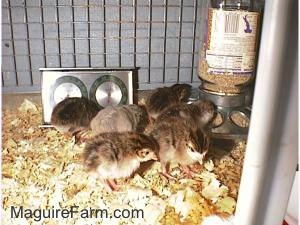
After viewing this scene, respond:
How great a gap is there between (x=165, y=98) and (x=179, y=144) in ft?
1.09

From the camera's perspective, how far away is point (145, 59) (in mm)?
1505

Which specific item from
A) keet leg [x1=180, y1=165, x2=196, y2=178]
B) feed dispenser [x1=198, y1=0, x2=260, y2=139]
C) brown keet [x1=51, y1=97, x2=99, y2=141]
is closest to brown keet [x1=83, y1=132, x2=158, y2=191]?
keet leg [x1=180, y1=165, x2=196, y2=178]

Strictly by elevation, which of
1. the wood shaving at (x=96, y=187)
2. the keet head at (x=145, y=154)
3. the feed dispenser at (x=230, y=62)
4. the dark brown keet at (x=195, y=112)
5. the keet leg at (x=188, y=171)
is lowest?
the wood shaving at (x=96, y=187)

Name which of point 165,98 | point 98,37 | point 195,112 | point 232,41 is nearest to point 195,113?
point 195,112

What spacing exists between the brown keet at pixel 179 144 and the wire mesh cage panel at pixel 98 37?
525mm

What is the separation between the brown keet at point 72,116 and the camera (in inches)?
45.8

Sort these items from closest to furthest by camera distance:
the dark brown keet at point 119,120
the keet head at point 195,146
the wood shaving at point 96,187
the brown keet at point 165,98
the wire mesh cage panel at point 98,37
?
the wood shaving at point 96,187, the keet head at point 195,146, the dark brown keet at point 119,120, the brown keet at point 165,98, the wire mesh cage panel at point 98,37

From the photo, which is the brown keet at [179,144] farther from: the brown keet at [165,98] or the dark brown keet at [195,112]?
the brown keet at [165,98]

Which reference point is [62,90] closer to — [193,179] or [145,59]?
→ [145,59]

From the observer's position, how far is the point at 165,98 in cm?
127

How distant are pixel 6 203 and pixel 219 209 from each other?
0.49m

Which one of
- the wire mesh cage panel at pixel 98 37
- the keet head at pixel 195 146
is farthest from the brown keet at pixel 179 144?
the wire mesh cage panel at pixel 98 37

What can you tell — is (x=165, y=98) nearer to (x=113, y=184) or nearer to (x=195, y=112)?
(x=195, y=112)

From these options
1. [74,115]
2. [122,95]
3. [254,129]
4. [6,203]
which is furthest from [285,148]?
[122,95]
